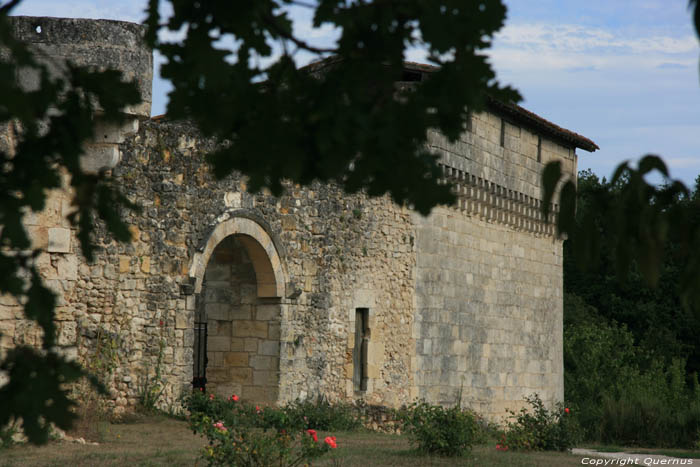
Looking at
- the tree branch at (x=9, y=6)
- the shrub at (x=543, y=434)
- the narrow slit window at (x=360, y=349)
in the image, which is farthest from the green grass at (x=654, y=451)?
the tree branch at (x=9, y=6)

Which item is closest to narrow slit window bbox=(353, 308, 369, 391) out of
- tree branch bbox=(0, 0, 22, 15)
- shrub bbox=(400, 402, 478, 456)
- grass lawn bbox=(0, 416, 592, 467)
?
grass lawn bbox=(0, 416, 592, 467)

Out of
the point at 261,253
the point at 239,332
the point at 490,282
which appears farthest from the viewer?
the point at 490,282

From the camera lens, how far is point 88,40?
9742 millimetres

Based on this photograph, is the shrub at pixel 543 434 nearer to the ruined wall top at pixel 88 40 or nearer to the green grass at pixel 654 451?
the green grass at pixel 654 451

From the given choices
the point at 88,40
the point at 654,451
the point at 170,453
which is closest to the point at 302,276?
the point at 88,40

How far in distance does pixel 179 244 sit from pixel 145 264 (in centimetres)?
55

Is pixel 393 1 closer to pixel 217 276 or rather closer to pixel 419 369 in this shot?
pixel 217 276

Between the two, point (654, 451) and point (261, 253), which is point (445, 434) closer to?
point (261, 253)

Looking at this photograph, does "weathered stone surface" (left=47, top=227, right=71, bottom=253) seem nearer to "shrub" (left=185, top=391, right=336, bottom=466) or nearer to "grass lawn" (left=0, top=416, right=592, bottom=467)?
"grass lawn" (left=0, top=416, right=592, bottom=467)

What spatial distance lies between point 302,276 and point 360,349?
1584 millimetres

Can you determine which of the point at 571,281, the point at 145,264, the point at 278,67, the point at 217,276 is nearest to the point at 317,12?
the point at 278,67

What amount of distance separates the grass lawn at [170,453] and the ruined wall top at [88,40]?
3.35 m

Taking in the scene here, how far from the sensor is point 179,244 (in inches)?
433

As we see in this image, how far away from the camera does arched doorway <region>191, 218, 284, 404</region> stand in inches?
485
